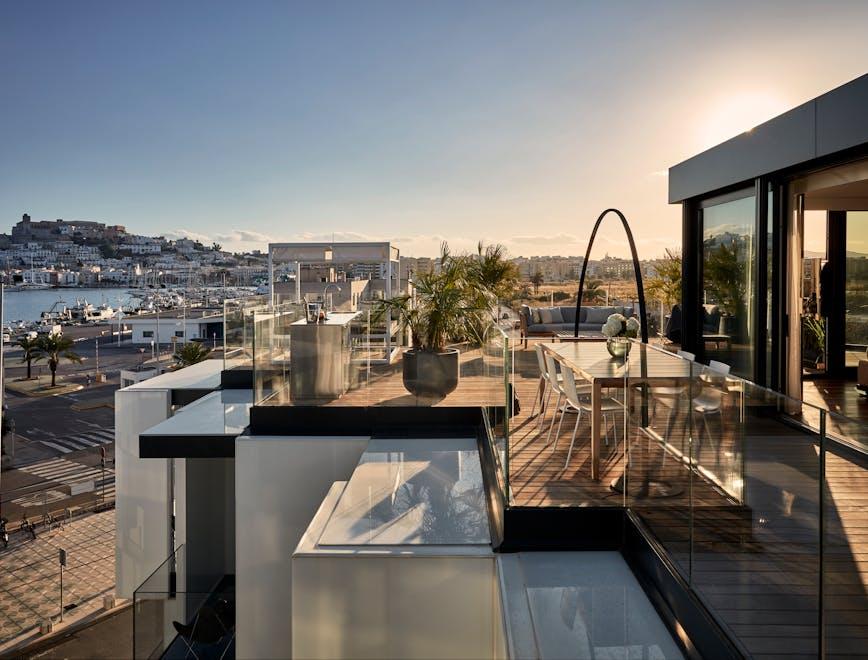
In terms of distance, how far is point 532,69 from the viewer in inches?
612

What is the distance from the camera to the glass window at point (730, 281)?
21.7ft

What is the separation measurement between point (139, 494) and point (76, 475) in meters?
17.3

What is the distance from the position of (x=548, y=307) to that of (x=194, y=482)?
8.55 meters

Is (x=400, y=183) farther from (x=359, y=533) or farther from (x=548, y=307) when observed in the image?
(x=359, y=533)

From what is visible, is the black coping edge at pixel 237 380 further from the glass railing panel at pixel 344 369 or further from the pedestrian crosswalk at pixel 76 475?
the pedestrian crosswalk at pixel 76 475

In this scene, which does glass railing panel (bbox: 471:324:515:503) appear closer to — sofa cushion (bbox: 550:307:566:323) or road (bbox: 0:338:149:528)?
sofa cushion (bbox: 550:307:566:323)

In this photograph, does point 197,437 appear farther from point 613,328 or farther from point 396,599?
point 613,328

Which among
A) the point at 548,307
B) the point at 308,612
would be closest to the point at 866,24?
the point at 548,307

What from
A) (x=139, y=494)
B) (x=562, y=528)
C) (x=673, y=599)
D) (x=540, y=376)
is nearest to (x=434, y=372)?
(x=540, y=376)

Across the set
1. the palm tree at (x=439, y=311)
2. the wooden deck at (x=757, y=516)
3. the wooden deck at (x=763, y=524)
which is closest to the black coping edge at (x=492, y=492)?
the wooden deck at (x=757, y=516)

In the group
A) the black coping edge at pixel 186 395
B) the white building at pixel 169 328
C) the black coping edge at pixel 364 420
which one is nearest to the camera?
the black coping edge at pixel 364 420

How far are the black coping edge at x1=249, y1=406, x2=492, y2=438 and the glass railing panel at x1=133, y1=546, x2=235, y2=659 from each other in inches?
85.4

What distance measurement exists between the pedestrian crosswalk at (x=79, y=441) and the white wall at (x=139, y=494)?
20429 mm

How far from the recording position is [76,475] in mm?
23859
